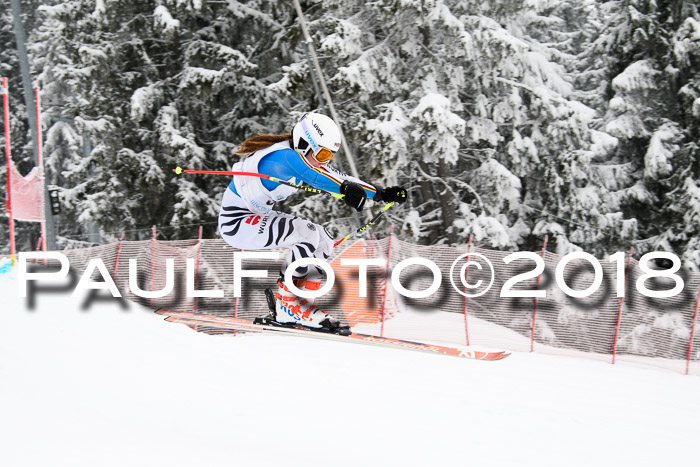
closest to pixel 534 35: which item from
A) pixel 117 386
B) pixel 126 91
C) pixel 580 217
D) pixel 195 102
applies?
pixel 580 217

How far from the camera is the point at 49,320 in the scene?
544cm

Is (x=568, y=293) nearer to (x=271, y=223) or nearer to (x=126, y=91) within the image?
(x=271, y=223)

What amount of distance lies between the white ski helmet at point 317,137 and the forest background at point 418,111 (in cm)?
676

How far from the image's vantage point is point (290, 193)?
509cm

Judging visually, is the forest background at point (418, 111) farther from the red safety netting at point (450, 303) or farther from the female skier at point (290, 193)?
the female skier at point (290, 193)

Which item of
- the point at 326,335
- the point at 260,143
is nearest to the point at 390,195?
the point at 260,143

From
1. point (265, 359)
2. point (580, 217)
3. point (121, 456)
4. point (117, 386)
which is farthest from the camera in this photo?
point (580, 217)

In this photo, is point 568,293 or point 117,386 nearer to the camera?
point 117,386

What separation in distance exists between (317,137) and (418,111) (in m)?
6.93

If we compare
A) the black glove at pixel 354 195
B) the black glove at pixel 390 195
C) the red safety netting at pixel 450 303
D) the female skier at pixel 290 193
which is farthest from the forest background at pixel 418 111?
the black glove at pixel 354 195

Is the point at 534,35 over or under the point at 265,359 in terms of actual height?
over

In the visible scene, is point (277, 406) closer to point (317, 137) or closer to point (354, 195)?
point (354, 195)

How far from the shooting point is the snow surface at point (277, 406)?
3.29 metres

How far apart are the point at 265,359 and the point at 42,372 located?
1812mm
